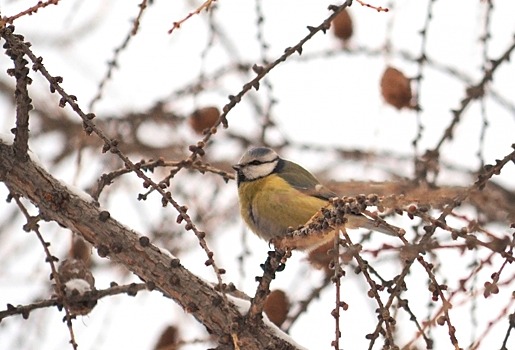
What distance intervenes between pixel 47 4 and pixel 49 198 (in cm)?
59

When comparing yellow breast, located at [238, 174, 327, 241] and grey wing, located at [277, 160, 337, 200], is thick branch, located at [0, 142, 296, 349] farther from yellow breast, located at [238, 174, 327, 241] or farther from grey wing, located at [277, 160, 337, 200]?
grey wing, located at [277, 160, 337, 200]

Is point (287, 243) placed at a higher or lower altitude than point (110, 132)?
lower

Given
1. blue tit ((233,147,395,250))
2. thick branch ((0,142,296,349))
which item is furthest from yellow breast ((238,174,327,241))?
thick branch ((0,142,296,349))

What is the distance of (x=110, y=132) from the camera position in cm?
353

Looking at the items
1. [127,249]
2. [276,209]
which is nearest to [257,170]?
[276,209]

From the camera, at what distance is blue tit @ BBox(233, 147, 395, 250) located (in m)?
3.24

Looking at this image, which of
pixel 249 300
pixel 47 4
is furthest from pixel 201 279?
pixel 47 4

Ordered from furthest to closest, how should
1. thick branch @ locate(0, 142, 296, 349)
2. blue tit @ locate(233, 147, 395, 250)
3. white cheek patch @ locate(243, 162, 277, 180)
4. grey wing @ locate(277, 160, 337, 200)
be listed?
white cheek patch @ locate(243, 162, 277, 180), grey wing @ locate(277, 160, 337, 200), blue tit @ locate(233, 147, 395, 250), thick branch @ locate(0, 142, 296, 349)

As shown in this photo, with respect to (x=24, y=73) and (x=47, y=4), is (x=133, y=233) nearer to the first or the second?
(x=24, y=73)

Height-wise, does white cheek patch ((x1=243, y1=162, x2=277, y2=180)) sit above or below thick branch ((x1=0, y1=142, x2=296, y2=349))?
above

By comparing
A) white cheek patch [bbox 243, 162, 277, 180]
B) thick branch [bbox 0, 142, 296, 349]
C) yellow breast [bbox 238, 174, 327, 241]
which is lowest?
thick branch [bbox 0, 142, 296, 349]

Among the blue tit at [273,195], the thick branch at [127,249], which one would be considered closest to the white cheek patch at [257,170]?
the blue tit at [273,195]

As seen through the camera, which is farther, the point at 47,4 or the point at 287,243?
the point at 287,243

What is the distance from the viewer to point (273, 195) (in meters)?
3.33
